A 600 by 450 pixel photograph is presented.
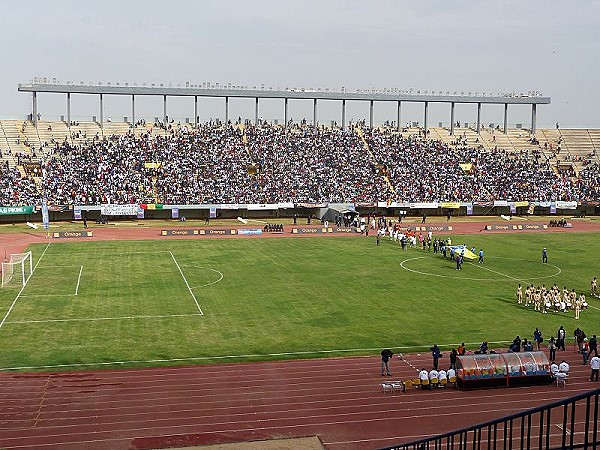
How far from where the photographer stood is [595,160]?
10031cm

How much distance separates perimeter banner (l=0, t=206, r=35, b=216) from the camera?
69062 mm

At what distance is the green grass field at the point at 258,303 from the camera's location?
93.6 ft

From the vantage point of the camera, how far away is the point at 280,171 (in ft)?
281

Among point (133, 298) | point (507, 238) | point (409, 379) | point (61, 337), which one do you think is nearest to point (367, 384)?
point (409, 379)

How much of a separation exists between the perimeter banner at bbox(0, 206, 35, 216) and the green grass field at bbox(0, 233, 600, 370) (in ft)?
52.7

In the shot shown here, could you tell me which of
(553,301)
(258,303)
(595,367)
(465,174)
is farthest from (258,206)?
(595,367)

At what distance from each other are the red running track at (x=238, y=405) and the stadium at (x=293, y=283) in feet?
0.31

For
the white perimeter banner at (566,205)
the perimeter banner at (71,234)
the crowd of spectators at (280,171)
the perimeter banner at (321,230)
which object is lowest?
the perimeter banner at (71,234)

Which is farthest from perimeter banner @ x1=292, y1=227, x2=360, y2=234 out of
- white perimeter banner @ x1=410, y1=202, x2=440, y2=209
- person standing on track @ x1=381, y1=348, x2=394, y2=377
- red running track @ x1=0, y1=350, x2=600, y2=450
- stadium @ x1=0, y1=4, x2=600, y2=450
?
person standing on track @ x1=381, y1=348, x2=394, y2=377

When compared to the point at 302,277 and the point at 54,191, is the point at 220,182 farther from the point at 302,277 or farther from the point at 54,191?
the point at 302,277

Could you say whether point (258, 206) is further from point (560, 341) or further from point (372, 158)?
point (560, 341)

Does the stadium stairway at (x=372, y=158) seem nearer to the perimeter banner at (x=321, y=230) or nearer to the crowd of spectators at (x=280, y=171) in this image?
the crowd of spectators at (x=280, y=171)

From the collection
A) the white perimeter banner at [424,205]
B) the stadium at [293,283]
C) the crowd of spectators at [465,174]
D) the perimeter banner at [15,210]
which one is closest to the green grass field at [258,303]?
the stadium at [293,283]

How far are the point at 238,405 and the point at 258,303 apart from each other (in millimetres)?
14201
